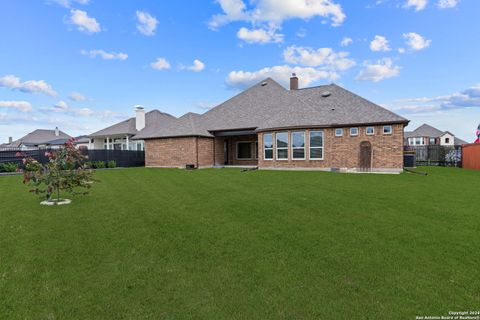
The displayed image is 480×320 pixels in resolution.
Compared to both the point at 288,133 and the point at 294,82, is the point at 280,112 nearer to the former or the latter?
the point at 288,133

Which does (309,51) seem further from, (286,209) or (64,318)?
(64,318)

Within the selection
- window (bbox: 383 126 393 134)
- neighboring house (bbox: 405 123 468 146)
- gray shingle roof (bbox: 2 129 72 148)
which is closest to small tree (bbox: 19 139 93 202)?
window (bbox: 383 126 393 134)

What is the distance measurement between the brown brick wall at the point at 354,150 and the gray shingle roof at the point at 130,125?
58.6 feet

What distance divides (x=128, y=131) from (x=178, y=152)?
9.60 metres

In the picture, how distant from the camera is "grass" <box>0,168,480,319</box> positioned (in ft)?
8.98

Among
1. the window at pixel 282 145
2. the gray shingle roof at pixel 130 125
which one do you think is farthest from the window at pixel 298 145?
the gray shingle roof at pixel 130 125

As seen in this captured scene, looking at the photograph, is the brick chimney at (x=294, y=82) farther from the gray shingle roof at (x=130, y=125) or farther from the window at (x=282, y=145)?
the gray shingle roof at (x=130, y=125)

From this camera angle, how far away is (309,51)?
20312 mm

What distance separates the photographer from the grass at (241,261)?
2.74 m

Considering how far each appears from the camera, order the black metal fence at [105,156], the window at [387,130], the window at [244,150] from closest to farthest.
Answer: the window at [387,130] → the black metal fence at [105,156] → the window at [244,150]

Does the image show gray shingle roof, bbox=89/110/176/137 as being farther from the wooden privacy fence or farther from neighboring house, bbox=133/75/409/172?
the wooden privacy fence

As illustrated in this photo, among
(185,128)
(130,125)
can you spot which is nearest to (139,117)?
(130,125)

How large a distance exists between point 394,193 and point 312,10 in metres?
10.3

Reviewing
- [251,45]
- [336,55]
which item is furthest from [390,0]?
[251,45]
